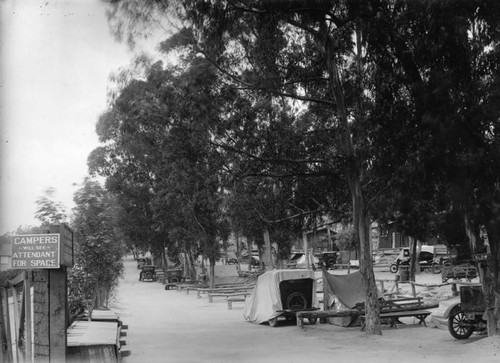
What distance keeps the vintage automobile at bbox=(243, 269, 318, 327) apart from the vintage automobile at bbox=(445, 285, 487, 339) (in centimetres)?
637

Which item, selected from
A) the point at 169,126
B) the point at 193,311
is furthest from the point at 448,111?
the point at 193,311

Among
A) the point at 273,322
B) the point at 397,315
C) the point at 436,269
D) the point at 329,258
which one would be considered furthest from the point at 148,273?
the point at 397,315

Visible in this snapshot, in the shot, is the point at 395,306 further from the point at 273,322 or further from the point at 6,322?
the point at 6,322

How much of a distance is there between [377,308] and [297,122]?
5.91 meters

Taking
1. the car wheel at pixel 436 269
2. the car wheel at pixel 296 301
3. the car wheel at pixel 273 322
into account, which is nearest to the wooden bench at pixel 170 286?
the car wheel at pixel 436 269

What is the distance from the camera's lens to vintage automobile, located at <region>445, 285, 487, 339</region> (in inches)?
520

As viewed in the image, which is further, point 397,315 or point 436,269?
point 436,269

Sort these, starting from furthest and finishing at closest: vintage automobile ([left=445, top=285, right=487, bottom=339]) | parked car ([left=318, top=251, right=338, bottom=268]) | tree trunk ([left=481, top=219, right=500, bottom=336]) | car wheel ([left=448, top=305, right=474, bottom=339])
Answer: parked car ([left=318, top=251, right=338, bottom=268]) → car wheel ([left=448, top=305, right=474, bottom=339]) → vintage automobile ([left=445, top=285, right=487, bottom=339]) → tree trunk ([left=481, top=219, right=500, bottom=336])

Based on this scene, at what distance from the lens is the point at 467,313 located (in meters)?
13.4

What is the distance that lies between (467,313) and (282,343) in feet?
15.1

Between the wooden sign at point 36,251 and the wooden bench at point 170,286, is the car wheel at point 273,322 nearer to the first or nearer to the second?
the wooden sign at point 36,251

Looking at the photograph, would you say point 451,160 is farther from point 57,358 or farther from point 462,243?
point 57,358

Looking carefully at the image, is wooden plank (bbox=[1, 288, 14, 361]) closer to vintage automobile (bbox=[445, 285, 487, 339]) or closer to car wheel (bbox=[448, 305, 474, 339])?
vintage automobile (bbox=[445, 285, 487, 339])

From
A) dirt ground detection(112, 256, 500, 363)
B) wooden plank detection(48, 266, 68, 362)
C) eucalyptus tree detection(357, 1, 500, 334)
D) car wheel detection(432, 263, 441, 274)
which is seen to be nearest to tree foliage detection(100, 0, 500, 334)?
eucalyptus tree detection(357, 1, 500, 334)
